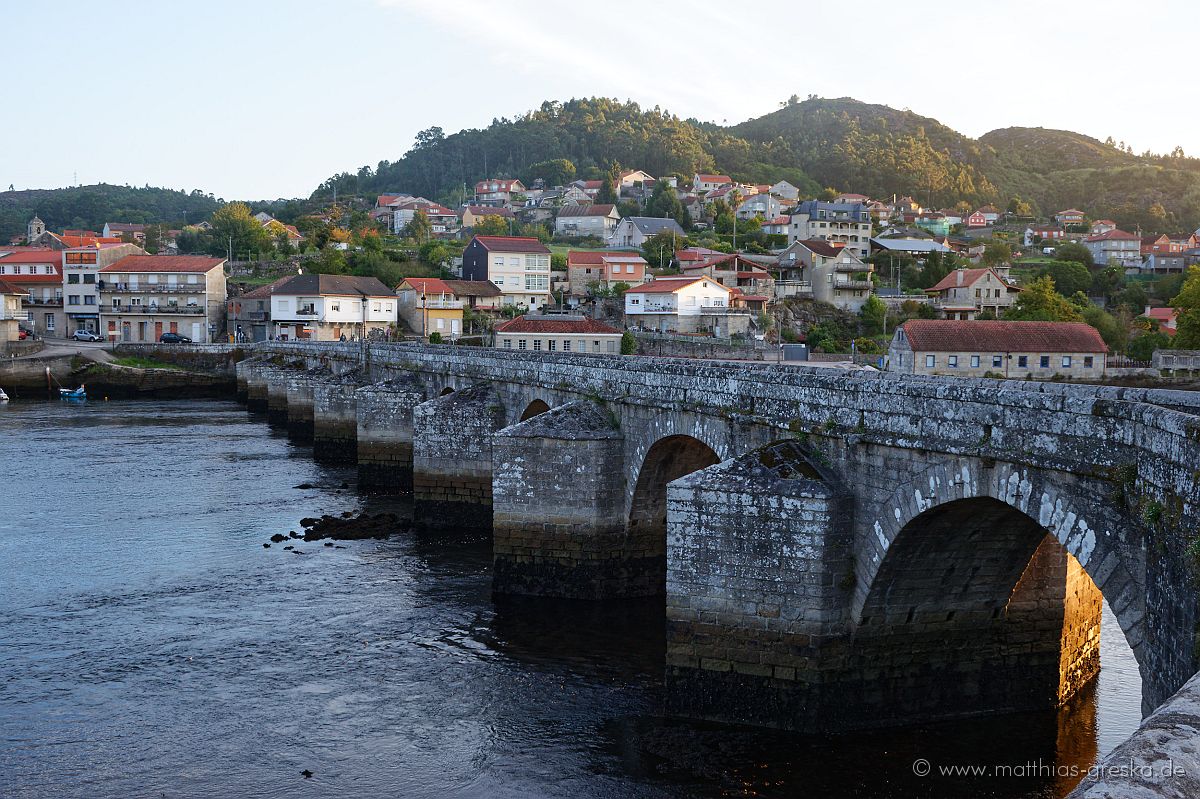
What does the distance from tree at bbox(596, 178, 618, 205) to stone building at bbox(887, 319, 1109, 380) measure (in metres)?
100

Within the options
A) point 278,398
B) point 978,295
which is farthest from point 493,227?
point 278,398

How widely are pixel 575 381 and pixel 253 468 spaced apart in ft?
65.4

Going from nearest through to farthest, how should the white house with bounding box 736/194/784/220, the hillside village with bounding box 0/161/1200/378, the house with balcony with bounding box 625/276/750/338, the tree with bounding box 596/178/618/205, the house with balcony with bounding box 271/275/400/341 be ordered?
the hillside village with bounding box 0/161/1200/378
the house with balcony with bounding box 625/276/750/338
the house with balcony with bounding box 271/275/400/341
the white house with bounding box 736/194/784/220
the tree with bounding box 596/178/618/205

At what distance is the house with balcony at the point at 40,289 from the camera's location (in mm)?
81438

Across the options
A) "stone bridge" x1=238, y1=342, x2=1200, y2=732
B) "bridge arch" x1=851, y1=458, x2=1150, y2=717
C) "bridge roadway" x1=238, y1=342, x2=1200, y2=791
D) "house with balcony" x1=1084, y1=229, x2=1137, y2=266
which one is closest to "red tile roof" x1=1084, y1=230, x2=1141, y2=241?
"house with balcony" x1=1084, y1=229, x2=1137, y2=266

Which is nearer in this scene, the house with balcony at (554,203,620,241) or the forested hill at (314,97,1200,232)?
the house with balcony at (554,203,620,241)

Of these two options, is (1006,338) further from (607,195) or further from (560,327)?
(607,195)

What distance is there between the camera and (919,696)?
581 inches

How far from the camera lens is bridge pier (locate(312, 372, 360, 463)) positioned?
42.9m

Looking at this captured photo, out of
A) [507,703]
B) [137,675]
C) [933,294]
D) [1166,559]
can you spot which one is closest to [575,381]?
[507,703]

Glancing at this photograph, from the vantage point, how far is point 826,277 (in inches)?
3182

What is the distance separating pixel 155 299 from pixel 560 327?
126 feet

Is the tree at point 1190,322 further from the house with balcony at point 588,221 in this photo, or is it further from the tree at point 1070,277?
the house with balcony at point 588,221

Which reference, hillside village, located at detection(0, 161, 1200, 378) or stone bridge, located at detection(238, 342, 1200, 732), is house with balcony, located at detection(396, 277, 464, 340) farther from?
stone bridge, located at detection(238, 342, 1200, 732)
